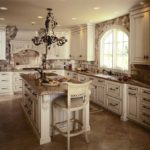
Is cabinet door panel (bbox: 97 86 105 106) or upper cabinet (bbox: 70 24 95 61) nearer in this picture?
cabinet door panel (bbox: 97 86 105 106)

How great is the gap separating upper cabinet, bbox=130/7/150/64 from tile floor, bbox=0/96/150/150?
4.90 ft

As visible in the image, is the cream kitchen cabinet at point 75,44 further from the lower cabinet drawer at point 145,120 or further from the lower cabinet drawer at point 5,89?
the lower cabinet drawer at point 145,120

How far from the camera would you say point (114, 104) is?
447 cm

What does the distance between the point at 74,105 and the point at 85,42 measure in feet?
12.4

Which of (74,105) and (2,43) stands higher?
(2,43)

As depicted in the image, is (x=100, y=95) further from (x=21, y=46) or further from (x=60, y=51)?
(x=21, y=46)

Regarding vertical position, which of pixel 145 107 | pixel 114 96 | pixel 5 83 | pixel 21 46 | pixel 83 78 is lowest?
pixel 145 107

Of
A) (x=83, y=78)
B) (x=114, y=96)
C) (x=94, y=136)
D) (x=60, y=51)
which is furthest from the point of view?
(x=60, y=51)

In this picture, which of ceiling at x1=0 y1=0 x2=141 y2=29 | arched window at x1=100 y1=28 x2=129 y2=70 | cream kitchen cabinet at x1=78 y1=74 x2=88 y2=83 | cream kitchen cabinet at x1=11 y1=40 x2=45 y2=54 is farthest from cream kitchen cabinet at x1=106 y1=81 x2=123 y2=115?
cream kitchen cabinet at x1=11 y1=40 x2=45 y2=54

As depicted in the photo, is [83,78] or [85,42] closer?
[83,78]

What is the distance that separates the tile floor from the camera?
2.97m

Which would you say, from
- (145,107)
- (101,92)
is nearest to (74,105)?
(145,107)

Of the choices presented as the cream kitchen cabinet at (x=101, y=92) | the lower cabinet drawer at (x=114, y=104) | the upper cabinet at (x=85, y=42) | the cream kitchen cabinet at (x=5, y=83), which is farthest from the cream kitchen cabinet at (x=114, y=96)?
the cream kitchen cabinet at (x=5, y=83)

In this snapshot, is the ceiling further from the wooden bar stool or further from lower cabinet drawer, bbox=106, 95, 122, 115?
lower cabinet drawer, bbox=106, 95, 122, 115
